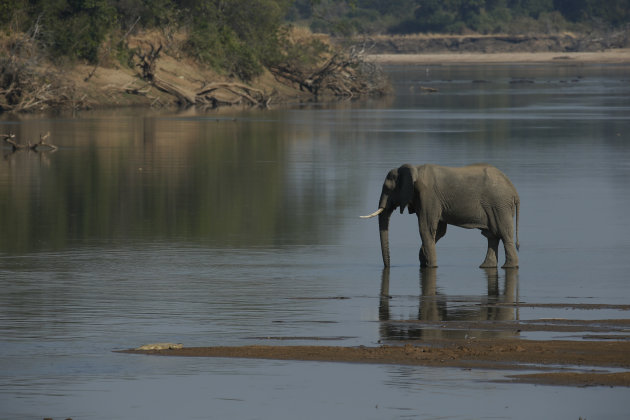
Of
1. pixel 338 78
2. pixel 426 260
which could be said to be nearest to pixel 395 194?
pixel 426 260

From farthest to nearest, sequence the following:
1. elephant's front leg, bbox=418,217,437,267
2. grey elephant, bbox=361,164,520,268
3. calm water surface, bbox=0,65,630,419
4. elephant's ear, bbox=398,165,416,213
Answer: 1. elephant's front leg, bbox=418,217,437,267
2. grey elephant, bbox=361,164,520,268
3. elephant's ear, bbox=398,165,416,213
4. calm water surface, bbox=0,65,630,419

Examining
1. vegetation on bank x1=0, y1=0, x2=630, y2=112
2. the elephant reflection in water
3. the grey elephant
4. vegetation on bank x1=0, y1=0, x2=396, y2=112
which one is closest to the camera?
the elephant reflection in water

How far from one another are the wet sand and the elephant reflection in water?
0.46 metres

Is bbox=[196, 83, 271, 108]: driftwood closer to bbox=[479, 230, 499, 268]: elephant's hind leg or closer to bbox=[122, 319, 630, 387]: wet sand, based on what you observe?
bbox=[479, 230, 499, 268]: elephant's hind leg

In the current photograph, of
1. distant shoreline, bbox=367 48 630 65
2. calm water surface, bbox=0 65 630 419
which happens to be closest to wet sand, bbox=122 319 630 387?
calm water surface, bbox=0 65 630 419

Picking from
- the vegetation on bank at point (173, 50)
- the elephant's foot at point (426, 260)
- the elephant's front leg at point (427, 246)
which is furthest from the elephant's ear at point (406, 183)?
the vegetation on bank at point (173, 50)

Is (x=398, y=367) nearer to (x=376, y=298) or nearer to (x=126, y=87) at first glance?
(x=376, y=298)

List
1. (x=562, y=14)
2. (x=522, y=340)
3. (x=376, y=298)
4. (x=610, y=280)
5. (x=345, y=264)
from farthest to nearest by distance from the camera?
1. (x=562, y=14)
2. (x=345, y=264)
3. (x=610, y=280)
4. (x=376, y=298)
5. (x=522, y=340)

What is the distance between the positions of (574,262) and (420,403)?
8512mm

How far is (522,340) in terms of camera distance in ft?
39.1

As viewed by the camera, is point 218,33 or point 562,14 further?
point 562,14

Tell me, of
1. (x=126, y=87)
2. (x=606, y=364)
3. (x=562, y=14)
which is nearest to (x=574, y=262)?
(x=606, y=364)

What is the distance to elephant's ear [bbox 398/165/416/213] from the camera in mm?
16609

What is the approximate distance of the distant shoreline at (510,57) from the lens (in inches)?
5674
